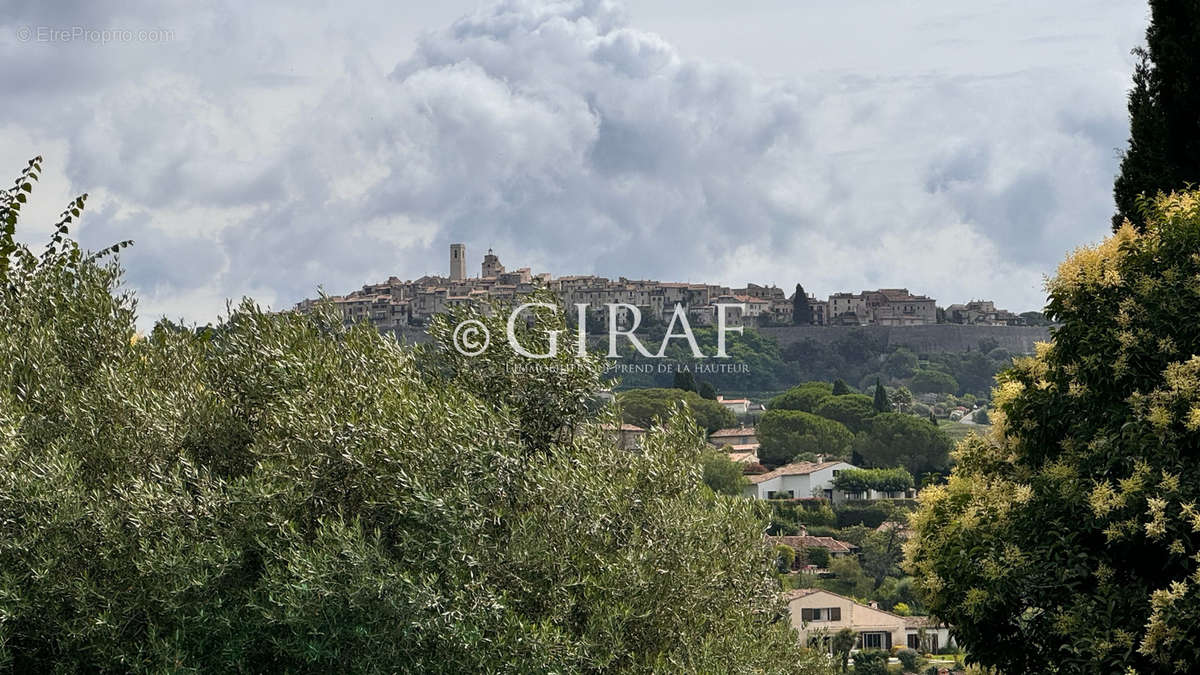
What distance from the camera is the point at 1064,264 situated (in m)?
7.51

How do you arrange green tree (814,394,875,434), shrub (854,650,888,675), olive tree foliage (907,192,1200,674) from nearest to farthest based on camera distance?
olive tree foliage (907,192,1200,674), shrub (854,650,888,675), green tree (814,394,875,434)

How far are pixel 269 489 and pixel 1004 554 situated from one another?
12.9ft

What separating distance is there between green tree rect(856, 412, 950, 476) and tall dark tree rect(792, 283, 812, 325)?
62.5 meters

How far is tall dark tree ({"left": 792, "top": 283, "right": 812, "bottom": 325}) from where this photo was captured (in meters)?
155

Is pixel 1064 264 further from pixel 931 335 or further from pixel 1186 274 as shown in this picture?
pixel 931 335

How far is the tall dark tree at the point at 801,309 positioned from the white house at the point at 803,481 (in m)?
69.3

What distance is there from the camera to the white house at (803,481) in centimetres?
8369

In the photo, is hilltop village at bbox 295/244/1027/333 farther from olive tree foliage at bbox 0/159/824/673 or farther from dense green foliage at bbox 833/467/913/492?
olive tree foliage at bbox 0/159/824/673

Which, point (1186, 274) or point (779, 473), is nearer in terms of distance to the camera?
point (1186, 274)

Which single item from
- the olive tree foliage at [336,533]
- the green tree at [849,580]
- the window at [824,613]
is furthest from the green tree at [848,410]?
the olive tree foliage at [336,533]

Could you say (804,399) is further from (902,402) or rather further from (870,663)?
(870,663)

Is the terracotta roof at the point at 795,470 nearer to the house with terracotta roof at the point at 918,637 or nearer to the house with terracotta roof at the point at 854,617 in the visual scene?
the house with terracotta roof at the point at 918,637

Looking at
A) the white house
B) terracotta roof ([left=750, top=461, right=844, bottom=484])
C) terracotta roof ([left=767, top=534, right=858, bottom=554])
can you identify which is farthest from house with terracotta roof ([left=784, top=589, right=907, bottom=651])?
terracotta roof ([left=750, top=461, right=844, bottom=484])

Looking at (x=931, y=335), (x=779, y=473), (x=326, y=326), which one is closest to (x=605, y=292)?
(x=931, y=335)
